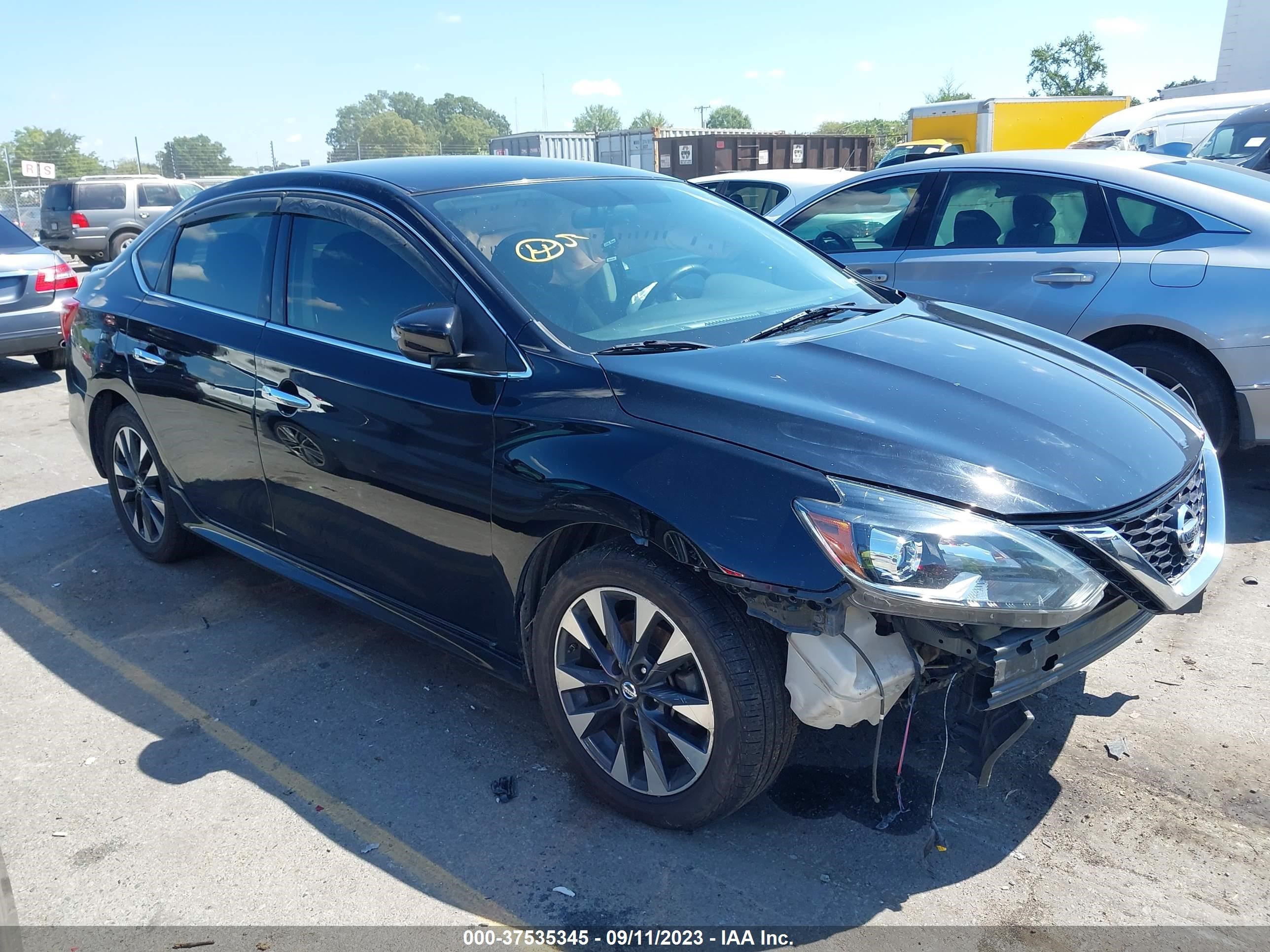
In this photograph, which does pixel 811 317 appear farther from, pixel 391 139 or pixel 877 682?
pixel 391 139

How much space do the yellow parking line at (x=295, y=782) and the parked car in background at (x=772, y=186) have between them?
247 inches

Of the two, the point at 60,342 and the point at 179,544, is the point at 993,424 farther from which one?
the point at 60,342

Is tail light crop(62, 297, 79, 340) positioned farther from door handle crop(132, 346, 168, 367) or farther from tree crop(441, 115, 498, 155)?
tree crop(441, 115, 498, 155)

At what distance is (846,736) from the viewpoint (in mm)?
3312

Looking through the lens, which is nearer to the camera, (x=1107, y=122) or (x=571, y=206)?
(x=571, y=206)

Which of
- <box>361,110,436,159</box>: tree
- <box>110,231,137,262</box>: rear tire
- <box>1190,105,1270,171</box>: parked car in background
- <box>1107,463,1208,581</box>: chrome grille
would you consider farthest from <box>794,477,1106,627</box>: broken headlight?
<box>110,231,137,262</box>: rear tire

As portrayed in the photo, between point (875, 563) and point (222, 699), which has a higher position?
point (875, 563)

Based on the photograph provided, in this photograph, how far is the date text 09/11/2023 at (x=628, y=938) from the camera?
2.46 meters

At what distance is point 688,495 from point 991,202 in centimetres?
404

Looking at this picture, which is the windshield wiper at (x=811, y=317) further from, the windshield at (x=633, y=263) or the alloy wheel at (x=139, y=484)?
the alloy wheel at (x=139, y=484)

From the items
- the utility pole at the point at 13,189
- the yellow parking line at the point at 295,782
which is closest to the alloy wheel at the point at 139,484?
the yellow parking line at the point at 295,782

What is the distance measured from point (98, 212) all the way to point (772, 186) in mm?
16251

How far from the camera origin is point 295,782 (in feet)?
10.5

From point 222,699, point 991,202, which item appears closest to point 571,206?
point 222,699
